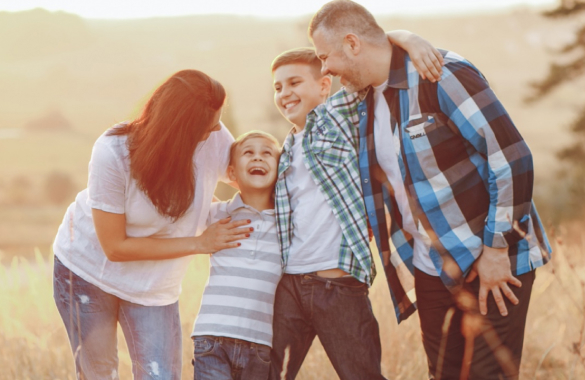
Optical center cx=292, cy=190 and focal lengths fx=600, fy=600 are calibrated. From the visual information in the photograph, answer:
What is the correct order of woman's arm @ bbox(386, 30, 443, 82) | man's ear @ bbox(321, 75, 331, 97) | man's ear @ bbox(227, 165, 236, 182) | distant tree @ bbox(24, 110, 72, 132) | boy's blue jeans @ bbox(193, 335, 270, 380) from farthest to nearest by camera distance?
1. distant tree @ bbox(24, 110, 72, 132)
2. man's ear @ bbox(321, 75, 331, 97)
3. man's ear @ bbox(227, 165, 236, 182)
4. boy's blue jeans @ bbox(193, 335, 270, 380)
5. woman's arm @ bbox(386, 30, 443, 82)

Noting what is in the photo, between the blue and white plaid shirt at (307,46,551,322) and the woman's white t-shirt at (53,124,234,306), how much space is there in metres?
0.78

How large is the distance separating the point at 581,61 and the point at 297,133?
37.7 feet

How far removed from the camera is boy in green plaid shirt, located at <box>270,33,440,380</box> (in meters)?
2.72

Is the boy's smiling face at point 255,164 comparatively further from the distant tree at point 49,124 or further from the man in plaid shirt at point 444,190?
the distant tree at point 49,124

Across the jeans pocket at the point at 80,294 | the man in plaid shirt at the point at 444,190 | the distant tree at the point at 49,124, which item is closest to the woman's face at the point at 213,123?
the man in plaid shirt at the point at 444,190

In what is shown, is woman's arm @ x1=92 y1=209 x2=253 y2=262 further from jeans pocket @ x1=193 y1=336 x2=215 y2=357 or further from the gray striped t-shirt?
Answer: jeans pocket @ x1=193 y1=336 x2=215 y2=357

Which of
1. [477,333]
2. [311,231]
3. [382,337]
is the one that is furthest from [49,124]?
[477,333]

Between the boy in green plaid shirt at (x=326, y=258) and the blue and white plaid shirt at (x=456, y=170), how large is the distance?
109 mm

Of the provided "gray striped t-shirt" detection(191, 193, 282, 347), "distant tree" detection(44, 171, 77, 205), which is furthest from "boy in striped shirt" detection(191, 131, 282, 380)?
"distant tree" detection(44, 171, 77, 205)

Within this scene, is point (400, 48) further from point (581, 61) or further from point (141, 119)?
point (581, 61)

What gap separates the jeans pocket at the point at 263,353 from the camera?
2723mm

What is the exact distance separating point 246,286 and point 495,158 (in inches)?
48.5

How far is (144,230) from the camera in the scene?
2.75 metres

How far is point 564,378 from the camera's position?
355cm
